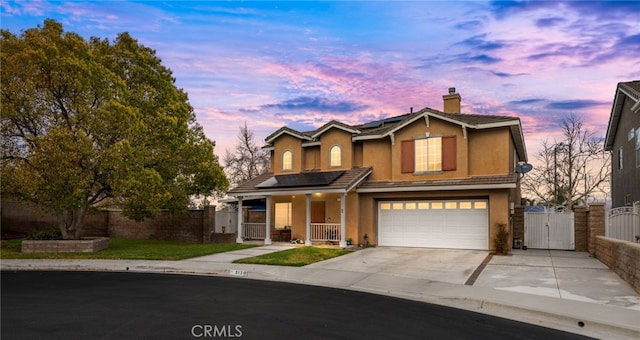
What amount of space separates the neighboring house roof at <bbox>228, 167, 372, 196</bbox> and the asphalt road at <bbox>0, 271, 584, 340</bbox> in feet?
Result: 31.5

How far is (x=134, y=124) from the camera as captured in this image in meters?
19.6

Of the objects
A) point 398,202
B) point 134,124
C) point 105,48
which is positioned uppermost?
point 105,48

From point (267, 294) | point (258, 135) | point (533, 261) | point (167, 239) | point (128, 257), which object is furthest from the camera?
point (258, 135)

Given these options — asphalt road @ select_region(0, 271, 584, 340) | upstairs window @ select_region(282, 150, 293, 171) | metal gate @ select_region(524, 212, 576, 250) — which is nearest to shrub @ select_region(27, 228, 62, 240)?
asphalt road @ select_region(0, 271, 584, 340)

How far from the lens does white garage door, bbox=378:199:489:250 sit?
2019 cm

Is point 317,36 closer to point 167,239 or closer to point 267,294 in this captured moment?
point 267,294

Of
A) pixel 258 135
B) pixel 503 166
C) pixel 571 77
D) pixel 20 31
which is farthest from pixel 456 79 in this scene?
pixel 258 135

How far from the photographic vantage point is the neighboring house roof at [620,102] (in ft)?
61.7

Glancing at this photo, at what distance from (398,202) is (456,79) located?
28.7 feet

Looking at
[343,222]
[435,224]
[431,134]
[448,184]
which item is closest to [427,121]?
[431,134]

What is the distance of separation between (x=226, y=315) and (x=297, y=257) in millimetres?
9073

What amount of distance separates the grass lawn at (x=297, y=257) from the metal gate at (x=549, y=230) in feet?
31.1

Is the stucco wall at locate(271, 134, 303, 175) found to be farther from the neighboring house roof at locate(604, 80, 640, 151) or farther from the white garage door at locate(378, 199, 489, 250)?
the neighboring house roof at locate(604, 80, 640, 151)

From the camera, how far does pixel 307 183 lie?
73.3 ft
